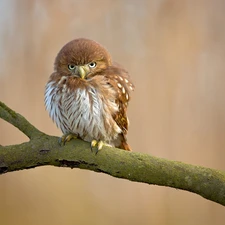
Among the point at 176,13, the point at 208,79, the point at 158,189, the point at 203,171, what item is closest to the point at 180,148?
the point at 158,189

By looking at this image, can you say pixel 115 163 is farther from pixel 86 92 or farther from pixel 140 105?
pixel 140 105

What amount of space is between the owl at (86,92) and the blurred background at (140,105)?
1.12 m

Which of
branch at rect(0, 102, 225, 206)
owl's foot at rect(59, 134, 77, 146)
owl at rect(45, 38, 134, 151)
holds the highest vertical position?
owl at rect(45, 38, 134, 151)

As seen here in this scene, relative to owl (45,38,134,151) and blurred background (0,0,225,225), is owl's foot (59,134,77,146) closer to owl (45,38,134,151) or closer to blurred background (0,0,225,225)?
owl (45,38,134,151)

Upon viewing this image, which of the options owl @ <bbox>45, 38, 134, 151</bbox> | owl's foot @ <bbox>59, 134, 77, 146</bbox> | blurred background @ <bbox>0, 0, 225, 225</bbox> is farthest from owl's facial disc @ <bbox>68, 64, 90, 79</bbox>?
blurred background @ <bbox>0, 0, 225, 225</bbox>

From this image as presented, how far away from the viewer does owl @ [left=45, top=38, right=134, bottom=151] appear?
179 centimetres

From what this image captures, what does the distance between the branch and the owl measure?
0.14m

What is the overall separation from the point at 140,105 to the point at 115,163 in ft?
5.13

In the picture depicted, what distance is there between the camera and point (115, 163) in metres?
1.54

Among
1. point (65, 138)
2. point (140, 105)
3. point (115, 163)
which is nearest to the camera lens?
point (115, 163)

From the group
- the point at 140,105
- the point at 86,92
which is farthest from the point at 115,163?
the point at 140,105

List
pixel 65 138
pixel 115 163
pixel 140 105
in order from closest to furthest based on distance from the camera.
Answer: pixel 115 163
pixel 65 138
pixel 140 105

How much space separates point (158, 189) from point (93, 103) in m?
1.38

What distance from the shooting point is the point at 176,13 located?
3.04m
